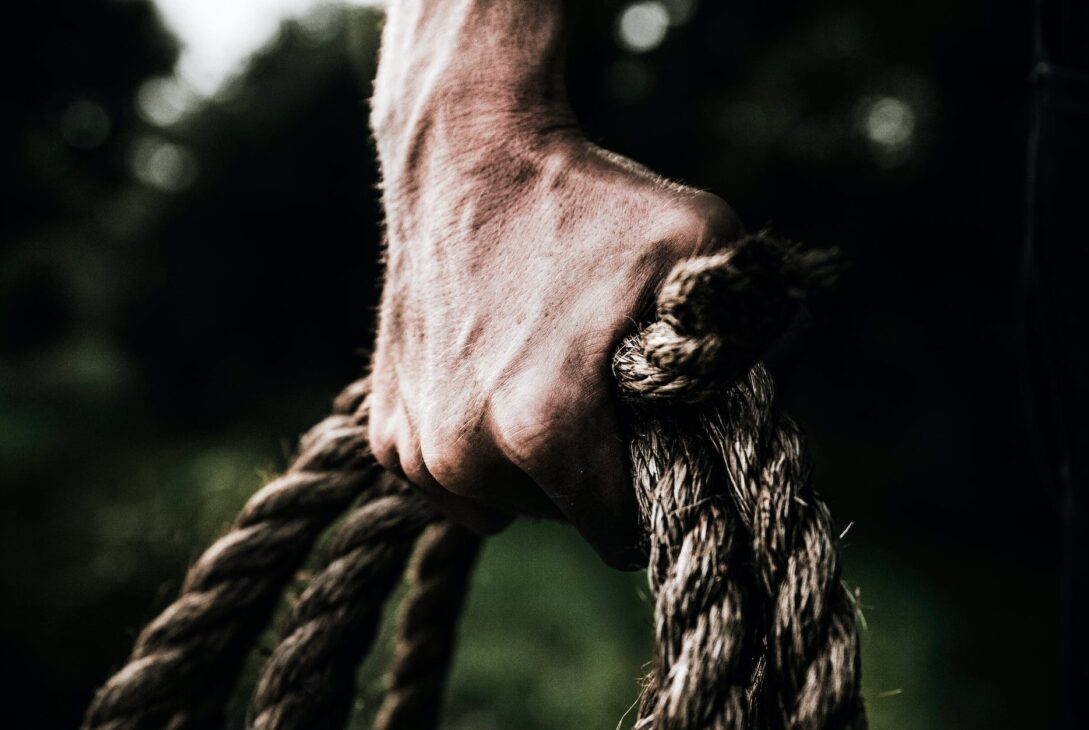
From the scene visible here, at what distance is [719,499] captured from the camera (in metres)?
0.70

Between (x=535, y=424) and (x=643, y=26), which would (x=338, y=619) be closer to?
(x=535, y=424)

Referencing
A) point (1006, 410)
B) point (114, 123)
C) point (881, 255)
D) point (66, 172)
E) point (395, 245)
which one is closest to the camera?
point (395, 245)

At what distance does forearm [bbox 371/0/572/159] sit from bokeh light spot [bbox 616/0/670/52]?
24.8 feet

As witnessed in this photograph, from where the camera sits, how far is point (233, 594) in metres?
1.04

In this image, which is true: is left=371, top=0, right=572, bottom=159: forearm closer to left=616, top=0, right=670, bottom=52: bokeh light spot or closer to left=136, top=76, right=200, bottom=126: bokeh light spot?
left=616, top=0, right=670, bottom=52: bokeh light spot

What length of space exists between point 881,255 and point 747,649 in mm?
6245

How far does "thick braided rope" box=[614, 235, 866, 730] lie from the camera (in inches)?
24.0

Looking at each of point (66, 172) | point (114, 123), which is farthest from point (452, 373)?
point (114, 123)

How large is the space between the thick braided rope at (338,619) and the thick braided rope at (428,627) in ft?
0.30

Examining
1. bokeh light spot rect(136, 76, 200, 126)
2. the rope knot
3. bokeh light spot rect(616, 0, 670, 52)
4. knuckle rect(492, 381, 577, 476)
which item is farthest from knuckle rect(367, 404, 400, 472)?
bokeh light spot rect(136, 76, 200, 126)

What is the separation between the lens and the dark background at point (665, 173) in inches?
149

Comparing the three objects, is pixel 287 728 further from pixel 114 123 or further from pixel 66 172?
pixel 114 123

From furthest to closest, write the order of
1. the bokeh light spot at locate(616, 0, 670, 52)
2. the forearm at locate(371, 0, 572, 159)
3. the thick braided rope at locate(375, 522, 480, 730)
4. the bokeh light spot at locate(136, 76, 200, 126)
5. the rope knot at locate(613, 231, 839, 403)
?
1. the bokeh light spot at locate(136, 76, 200, 126)
2. the bokeh light spot at locate(616, 0, 670, 52)
3. the thick braided rope at locate(375, 522, 480, 730)
4. the forearm at locate(371, 0, 572, 159)
5. the rope knot at locate(613, 231, 839, 403)

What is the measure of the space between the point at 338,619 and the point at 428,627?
0.60 feet
